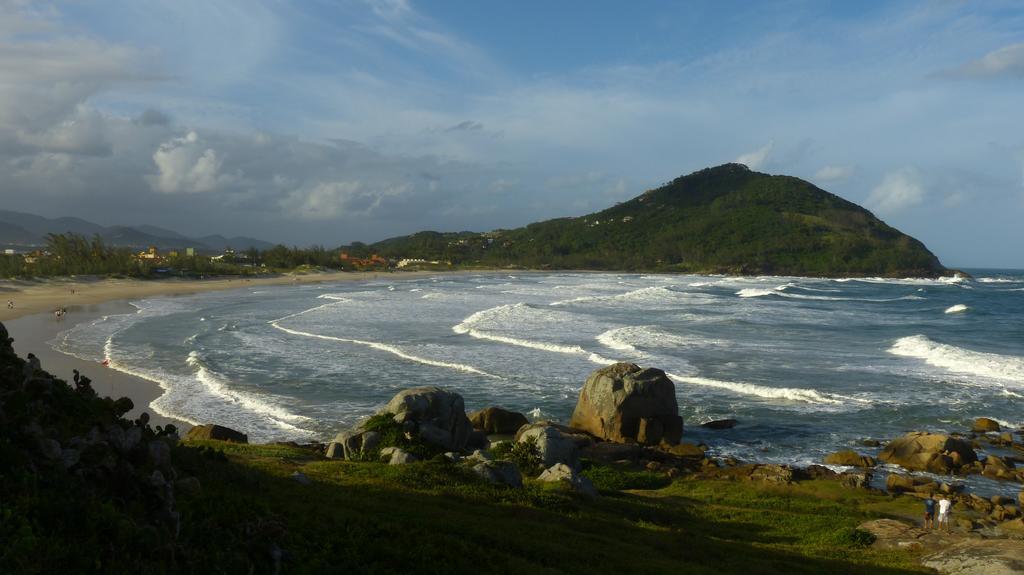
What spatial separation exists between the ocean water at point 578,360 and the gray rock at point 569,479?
792cm

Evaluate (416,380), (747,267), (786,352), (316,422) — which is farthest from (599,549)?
(747,267)

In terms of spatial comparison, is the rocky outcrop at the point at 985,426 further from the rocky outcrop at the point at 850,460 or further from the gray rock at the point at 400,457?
the gray rock at the point at 400,457

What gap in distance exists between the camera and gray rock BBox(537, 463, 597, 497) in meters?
14.9

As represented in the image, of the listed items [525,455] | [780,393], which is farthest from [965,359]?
[525,455]

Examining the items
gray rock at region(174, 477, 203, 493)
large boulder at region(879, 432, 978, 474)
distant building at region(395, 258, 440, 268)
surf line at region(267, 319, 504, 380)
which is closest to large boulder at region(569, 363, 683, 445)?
large boulder at region(879, 432, 978, 474)

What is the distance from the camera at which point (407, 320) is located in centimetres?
5162

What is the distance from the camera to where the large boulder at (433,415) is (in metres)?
18.0

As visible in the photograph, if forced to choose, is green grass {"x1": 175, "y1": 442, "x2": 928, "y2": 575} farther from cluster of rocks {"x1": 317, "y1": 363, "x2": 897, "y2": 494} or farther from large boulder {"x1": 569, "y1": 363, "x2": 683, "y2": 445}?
large boulder {"x1": 569, "y1": 363, "x2": 683, "y2": 445}

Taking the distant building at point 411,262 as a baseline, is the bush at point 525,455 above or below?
below

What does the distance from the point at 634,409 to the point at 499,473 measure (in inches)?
374

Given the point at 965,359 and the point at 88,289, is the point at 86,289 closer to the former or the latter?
the point at 88,289

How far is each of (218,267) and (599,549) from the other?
10500 centimetres

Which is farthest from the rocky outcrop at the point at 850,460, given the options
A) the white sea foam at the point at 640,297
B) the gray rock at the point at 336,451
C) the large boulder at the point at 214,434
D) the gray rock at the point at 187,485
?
the white sea foam at the point at 640,297

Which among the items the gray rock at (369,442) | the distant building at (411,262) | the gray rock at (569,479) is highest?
the distant building at (411,262)
